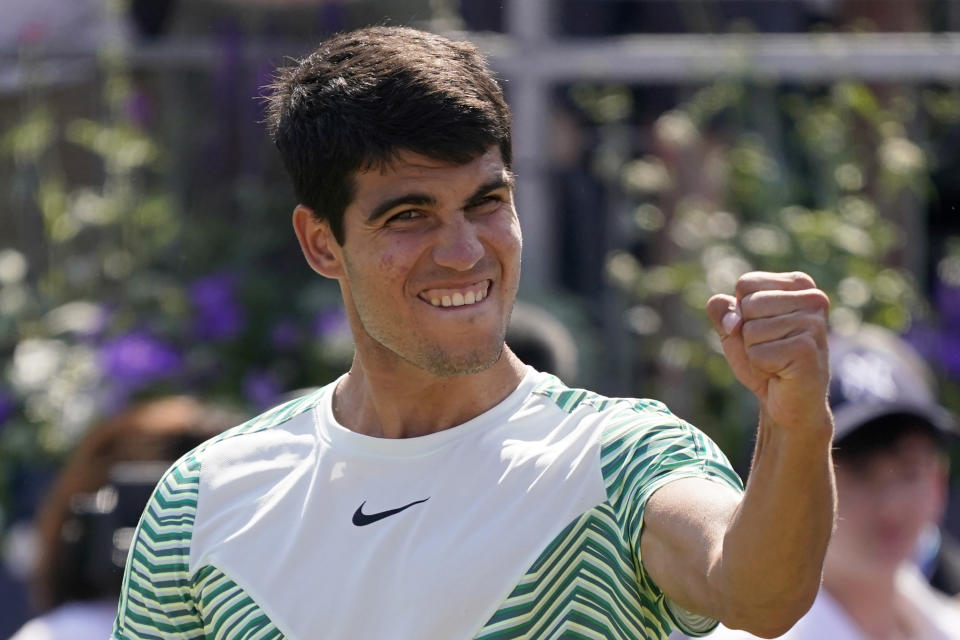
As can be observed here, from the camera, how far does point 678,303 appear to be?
202 inches

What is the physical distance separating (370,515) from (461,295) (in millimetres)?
313

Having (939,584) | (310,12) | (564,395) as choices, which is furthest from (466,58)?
(310,12)

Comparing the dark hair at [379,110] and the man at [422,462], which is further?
the dark hair at [379,110]

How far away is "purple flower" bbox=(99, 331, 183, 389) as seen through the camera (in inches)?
203

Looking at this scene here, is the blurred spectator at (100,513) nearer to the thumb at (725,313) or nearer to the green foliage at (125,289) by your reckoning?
the green foliage at (125,289)

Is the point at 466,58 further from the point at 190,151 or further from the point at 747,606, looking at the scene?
the point at 190,151

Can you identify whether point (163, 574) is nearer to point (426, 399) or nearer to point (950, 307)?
point (426, 399)

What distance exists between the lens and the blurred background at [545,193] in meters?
5.03

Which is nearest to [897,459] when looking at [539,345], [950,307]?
[539,345]

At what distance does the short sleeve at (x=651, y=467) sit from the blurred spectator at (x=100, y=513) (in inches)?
61.0

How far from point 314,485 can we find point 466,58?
0.63m

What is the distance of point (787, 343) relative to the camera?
170 centimetres

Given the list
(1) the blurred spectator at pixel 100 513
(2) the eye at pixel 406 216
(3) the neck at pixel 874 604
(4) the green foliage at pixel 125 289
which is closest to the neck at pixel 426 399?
(2) the eye at pixel 406 216

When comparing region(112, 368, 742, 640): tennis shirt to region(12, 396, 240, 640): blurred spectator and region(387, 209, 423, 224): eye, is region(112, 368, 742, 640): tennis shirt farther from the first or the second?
region(12, 396, 240, 640): blurred spectator
